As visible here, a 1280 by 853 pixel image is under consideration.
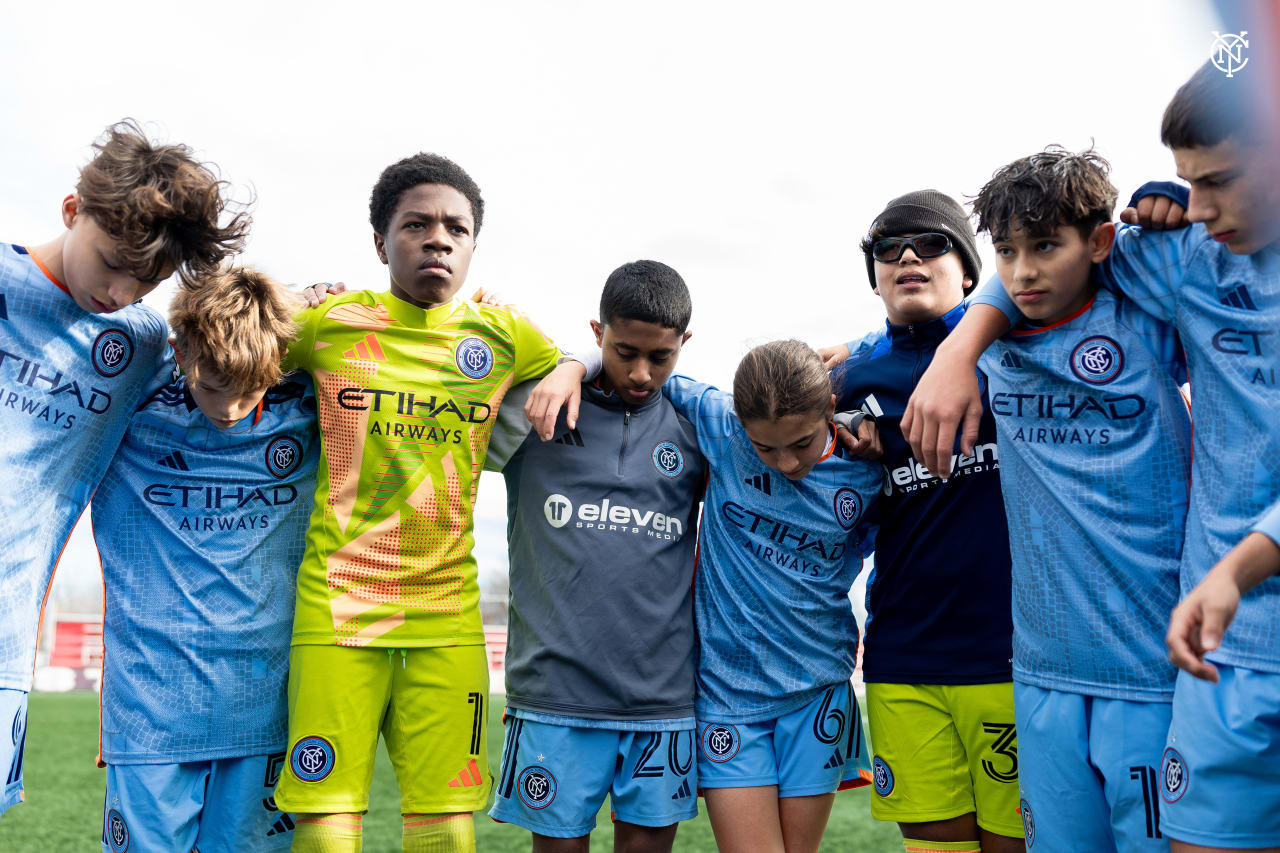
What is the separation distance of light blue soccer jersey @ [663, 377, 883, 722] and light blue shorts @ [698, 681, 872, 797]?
47 mm

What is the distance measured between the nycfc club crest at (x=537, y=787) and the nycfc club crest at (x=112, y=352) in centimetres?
162

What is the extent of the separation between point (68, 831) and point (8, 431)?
13.0ft

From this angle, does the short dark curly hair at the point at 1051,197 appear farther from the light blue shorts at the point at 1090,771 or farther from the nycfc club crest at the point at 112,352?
the nycfc club crest at the point at 112,352

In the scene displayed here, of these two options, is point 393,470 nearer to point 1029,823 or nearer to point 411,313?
point 411,313

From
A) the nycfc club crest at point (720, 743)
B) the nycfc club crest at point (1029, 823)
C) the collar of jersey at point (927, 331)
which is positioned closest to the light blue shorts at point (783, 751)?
the nycfc club crest at point (720, 743)

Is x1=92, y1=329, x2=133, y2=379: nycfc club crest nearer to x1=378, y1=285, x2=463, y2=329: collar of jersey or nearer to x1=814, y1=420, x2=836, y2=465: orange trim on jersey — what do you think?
x1=378, y1=285, x2=463, y2=329: collar of jersey

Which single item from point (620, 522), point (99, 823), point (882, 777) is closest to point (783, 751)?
point (882, 777)

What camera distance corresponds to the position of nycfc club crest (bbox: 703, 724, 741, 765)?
288 centimetres

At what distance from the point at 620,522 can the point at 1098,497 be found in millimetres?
1332

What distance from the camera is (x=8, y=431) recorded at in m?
2.47

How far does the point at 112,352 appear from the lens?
2650mm

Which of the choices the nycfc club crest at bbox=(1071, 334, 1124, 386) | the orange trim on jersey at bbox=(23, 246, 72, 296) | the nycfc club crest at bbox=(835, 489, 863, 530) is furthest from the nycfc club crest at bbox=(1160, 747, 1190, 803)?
the orange trim on jersey at bbox=(23, 246, 72, 296)

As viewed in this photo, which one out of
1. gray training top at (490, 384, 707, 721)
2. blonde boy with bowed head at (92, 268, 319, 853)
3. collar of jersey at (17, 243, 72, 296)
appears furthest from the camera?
gray training top at (490, 384, 707, 721)

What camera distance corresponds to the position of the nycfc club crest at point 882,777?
2865 mm
